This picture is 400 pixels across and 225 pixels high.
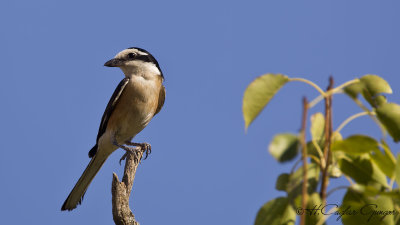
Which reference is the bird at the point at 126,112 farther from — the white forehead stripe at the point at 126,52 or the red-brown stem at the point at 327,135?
the red-brown stem at the point at 327,135

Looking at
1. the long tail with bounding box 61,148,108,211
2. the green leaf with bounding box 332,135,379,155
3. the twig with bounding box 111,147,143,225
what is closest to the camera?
the green leaf with bounding box 332,135,379,155

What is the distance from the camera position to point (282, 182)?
5.01 ft

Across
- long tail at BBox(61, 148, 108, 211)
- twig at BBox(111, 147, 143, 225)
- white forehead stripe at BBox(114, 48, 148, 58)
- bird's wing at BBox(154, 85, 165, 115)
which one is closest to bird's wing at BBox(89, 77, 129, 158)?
long tail at BBox(61, 148, 108, 211)

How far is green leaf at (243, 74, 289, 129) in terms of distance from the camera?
138cm

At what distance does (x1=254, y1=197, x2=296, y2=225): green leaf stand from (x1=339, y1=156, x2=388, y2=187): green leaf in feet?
0.67

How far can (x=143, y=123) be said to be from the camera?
6414 millimetres

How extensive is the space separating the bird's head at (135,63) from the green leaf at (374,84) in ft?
17.3

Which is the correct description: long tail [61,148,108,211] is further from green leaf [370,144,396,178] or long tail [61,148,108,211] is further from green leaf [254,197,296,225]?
green leaf [370,144,396,178]

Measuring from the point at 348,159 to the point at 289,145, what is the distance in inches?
15.8

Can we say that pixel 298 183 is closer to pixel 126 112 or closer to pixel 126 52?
pixel 126 112

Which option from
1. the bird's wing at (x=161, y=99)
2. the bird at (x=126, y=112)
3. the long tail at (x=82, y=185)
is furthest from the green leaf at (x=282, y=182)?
the bird's wing at (x=161, y=99)

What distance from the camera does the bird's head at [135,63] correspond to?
21.8ft

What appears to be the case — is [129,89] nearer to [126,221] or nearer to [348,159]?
[126,221]

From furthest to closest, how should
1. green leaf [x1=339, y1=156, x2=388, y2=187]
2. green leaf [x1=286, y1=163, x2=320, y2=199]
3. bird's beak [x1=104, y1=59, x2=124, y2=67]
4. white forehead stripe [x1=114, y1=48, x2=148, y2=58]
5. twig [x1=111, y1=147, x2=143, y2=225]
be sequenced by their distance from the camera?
white forehead stripe [x1=114, y1=48, x2=148, y2=58]
bird's beak [x1=104, y1=59, x2=124, y2=67]
twig [x1=111, y1=147, x2=143, y2=225]
green leaf [x1=339, y1=156, x2=388, y2=187]
green leaf [x1=286, y1=163, x2=320, y2=199]
